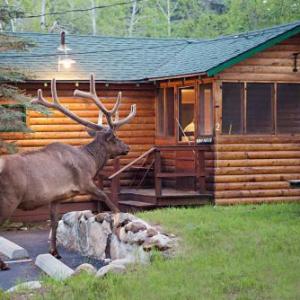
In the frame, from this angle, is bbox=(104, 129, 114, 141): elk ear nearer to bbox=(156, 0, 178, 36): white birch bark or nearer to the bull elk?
the bull elk

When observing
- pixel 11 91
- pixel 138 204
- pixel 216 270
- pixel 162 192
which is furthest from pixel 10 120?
pixel 216 270

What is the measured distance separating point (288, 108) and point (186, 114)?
2318mm

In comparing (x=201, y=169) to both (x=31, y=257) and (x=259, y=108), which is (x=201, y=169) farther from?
(x=31, y=257)

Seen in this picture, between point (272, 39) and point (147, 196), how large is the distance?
169 inches

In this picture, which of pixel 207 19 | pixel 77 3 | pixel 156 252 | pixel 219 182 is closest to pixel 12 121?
pixel 219 182

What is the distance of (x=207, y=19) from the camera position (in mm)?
45312

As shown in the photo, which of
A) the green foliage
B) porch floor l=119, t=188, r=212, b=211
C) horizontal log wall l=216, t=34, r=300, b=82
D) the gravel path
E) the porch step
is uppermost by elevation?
the green foliage

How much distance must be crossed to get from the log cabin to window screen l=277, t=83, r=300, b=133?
0.02m

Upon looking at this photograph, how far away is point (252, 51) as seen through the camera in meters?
16.0

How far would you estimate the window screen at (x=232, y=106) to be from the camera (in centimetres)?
1636

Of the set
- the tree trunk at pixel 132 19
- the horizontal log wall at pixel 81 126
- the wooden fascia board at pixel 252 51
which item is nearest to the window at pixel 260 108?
the wooden fascia board at pixel 252 51

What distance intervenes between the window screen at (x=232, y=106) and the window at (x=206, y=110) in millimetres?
300

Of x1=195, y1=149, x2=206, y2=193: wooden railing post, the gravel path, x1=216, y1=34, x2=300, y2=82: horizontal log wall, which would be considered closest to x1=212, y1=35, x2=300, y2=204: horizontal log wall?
x1=216, y1=34, x2=300, y2=82: horizontal log wall

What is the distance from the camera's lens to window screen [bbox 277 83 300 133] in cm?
1686
